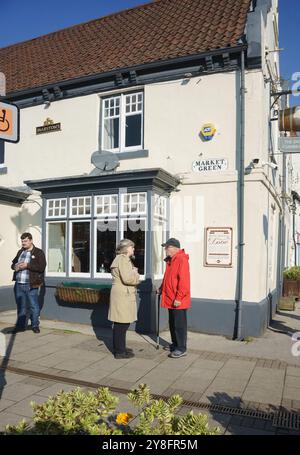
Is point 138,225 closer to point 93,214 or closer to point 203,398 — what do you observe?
point 93,214

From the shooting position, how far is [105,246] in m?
9.05

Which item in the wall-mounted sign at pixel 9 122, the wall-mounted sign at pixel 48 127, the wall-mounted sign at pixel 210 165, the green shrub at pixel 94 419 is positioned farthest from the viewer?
the wall-mounted sign at pixel 48 127

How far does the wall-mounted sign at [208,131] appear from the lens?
8.44 metres

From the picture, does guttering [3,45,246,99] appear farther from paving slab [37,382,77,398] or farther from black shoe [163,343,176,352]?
paving slab [37,382,77,398]

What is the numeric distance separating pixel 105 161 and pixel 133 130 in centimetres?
114

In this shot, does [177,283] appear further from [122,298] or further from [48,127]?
[48,127]

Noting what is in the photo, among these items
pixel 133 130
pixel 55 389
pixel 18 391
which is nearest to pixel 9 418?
pixel 18 391

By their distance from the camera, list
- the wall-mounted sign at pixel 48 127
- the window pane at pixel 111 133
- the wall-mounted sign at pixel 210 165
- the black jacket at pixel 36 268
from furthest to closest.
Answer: the wall-mounted sign at pixel 48 127 → the window pane at pixel 111 133 → the wall-mounted sign at pixel 210 165 → the black jacket at pixel 36 268

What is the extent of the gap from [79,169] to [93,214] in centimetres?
158

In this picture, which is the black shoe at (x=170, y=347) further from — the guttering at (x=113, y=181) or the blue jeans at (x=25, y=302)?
the guttering at (x=113, y=181)

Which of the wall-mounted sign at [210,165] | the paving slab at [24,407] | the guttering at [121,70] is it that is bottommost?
the paving slab at [24,407]

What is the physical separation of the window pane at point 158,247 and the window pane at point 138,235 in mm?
244

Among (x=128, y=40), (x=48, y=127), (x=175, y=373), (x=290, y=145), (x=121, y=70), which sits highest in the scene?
(x=128, y=40)

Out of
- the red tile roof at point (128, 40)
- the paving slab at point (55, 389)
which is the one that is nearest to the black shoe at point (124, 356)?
the paving slab at point (55, 389)
